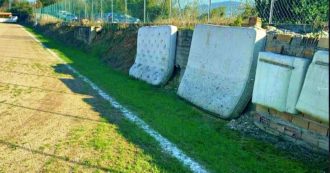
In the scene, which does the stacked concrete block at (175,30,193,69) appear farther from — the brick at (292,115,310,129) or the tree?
the brick at (292,115,310,129)

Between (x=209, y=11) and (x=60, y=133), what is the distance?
7504 mm

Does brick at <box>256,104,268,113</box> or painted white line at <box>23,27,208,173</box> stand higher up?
brick at <box>256,104,268,113</box>

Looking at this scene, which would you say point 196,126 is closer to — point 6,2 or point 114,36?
point 114,36

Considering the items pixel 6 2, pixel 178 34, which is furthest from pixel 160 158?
pixel 6 2

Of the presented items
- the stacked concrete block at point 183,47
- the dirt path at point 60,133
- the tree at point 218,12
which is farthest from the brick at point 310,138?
the tree at point 218,12

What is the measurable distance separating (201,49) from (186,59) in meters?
1.36

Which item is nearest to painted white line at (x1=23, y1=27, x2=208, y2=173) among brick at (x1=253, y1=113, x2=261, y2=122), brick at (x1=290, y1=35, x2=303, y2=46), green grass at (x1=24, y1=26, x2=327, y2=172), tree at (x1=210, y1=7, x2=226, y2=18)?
green grass at (x1=24, y1=26, x2=327, y2=172)

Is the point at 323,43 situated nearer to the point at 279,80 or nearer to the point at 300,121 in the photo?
the point at 279,80

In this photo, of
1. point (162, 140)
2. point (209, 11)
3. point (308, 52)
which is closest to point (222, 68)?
point (308, 52)

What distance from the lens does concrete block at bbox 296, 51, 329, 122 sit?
5.07m

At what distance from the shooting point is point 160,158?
18.0 ft

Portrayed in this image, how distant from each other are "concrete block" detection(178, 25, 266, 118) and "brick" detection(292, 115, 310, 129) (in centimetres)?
144

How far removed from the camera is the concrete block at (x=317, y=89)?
5070mm

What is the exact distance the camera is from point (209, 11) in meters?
12.4
